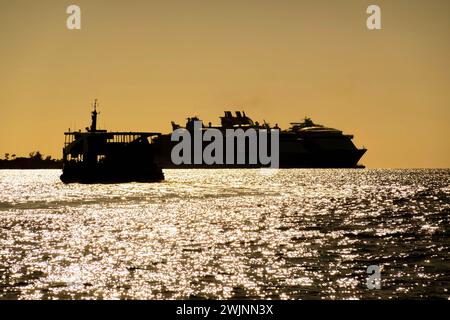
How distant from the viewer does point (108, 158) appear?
10862 centimetres

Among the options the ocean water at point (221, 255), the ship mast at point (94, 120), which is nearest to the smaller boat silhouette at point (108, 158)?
the ship mast at point (94, 120)

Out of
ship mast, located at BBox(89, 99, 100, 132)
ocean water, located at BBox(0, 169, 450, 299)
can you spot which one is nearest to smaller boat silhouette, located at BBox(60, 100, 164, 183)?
ship mast, located at BBox(89, 99, 100, 132)

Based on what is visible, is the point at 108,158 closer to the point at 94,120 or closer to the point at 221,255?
the point at 94,120

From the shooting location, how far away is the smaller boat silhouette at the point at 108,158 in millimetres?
108500

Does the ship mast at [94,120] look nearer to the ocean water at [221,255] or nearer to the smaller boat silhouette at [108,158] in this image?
the smaller boat silhouette at [108,158]

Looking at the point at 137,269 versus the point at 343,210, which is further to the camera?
the point at 343,210

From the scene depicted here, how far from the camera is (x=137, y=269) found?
25000mm

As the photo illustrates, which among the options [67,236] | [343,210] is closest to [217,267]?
[67,236]

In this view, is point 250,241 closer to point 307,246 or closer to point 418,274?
point 307,246

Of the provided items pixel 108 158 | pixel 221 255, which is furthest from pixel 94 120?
pixel 221 255

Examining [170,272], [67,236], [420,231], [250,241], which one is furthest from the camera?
[420,231]

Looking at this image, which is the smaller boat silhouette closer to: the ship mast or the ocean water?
the ship mast

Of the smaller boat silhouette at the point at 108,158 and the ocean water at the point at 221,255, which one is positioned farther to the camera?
the smaller boat silhouette at the point at 108,158
